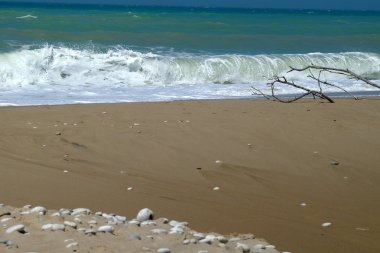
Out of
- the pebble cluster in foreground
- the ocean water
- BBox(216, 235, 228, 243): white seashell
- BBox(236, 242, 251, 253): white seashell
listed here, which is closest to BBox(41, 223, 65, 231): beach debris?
the pebble cluster in foreground

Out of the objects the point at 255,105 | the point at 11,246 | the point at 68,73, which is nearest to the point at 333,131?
the point at 255,105

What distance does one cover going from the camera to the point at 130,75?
54.7 ft

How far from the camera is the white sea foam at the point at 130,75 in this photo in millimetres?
13414

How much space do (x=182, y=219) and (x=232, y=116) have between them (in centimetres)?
414

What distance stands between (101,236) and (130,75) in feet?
41.3

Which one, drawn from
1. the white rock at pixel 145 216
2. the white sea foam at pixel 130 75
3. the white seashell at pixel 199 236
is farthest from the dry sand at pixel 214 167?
the white sea foam at pixel 130 75

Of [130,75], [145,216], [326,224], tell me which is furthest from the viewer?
[130,75]

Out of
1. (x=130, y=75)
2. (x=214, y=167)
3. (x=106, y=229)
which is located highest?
(x=106, y=229)

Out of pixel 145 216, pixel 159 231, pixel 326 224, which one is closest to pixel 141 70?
pixel 326 224

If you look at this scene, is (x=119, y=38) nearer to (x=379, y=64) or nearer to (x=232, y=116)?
(x=379, y=64)

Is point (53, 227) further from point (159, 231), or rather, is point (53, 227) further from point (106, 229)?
point (159, 231)

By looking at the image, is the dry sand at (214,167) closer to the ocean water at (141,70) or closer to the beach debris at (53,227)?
the beach debris at (53,227)

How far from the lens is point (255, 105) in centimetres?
1059

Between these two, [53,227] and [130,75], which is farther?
[130,75]
